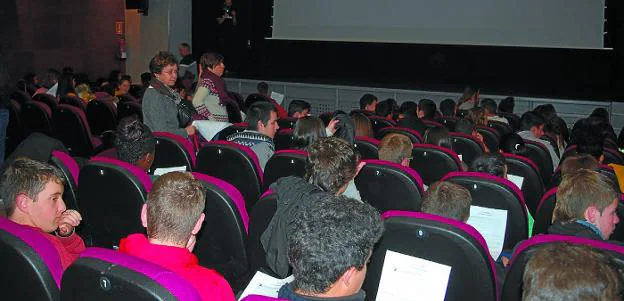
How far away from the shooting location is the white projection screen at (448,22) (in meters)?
10.4

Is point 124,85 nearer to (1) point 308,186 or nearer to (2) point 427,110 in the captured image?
(2) point 427,110

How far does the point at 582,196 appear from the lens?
2.61 m

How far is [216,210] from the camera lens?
9.05ft

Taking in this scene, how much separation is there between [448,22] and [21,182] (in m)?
9.89

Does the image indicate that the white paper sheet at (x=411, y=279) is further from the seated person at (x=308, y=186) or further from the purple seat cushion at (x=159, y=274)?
the purple seat cushion at (x=159, y=274)

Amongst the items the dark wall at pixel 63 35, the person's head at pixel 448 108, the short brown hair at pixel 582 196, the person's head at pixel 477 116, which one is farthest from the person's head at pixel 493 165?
the dark wall at pixel 63 35

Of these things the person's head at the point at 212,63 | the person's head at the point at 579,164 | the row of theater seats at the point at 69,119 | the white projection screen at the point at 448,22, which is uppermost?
the white projection screen at the point at 448,22

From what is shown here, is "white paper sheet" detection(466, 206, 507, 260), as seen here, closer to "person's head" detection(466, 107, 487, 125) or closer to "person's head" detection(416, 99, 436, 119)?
"person's head" detection(466, 107, 487, 125)

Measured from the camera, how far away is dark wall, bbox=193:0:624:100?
35.3ft

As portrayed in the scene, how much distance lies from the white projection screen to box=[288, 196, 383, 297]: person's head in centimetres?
990

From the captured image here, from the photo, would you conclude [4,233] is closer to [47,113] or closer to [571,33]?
[47,113]

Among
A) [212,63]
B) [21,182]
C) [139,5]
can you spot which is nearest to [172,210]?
[21,182]

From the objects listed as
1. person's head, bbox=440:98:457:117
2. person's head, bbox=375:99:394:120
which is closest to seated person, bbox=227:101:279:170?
person's head, bbox=375:99:394:120

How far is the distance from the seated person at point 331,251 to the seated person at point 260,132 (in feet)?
7.76
